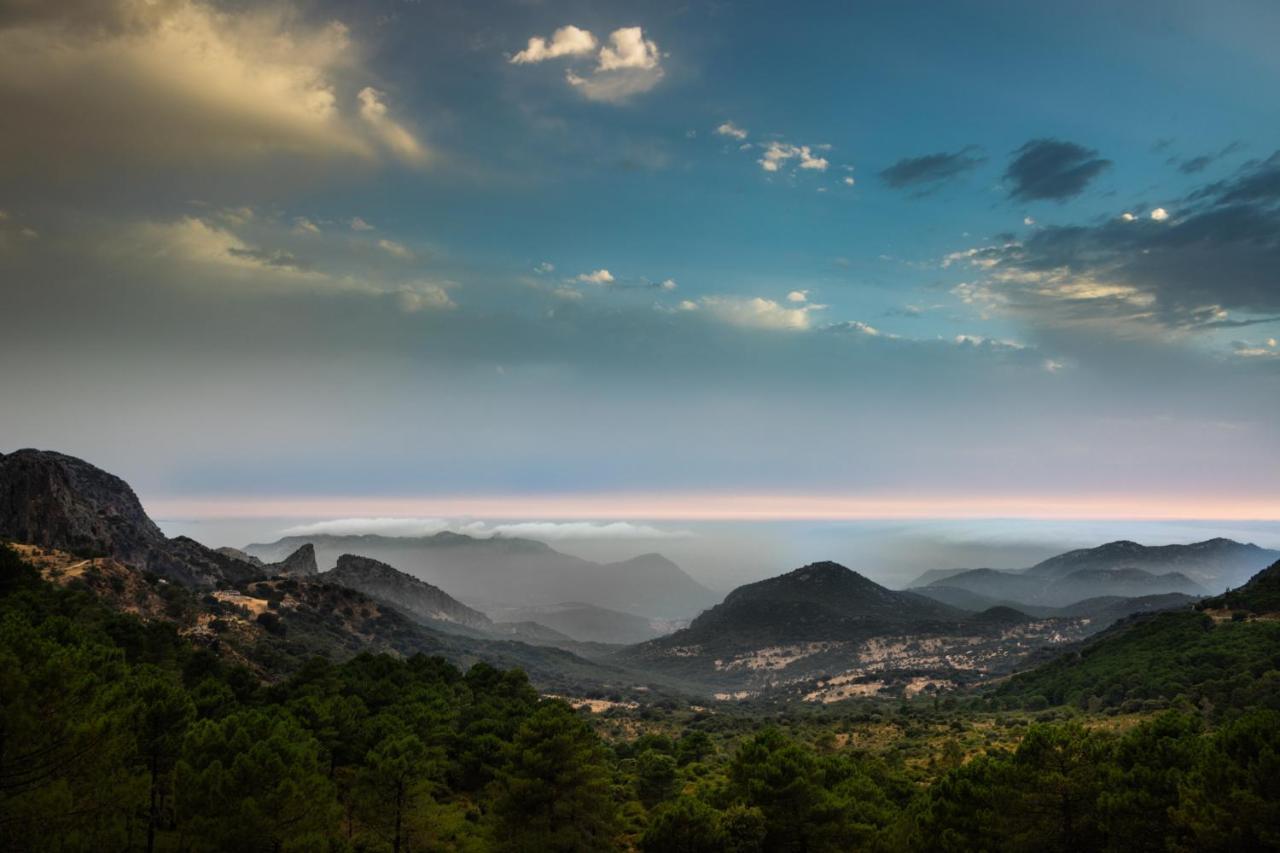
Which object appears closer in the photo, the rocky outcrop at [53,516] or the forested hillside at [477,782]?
the forested hillside at [477,782]

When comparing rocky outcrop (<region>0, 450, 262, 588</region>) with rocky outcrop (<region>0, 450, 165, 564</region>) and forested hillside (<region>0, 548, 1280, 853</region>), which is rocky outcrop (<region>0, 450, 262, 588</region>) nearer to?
rocky outcrop (<region>0, 450, 165, 564</region>)

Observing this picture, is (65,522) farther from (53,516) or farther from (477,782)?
(477,782)

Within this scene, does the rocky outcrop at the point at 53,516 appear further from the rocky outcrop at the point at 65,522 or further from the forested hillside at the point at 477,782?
the forested hillside at the point at 477,782

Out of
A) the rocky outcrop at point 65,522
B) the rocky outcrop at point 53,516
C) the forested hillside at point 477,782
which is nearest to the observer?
the forested hillside at point 477,782

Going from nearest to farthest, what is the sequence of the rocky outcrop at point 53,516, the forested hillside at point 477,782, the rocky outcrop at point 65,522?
the forested hillside at point 477,782 → the rocky outcrop at point 53,516 → the rocky outcrop at point 65,522

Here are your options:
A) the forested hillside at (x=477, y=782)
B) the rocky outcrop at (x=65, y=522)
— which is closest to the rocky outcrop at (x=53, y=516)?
the rocky outcrop at (x=65, y=522)

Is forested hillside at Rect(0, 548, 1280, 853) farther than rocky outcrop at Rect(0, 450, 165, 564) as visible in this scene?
No

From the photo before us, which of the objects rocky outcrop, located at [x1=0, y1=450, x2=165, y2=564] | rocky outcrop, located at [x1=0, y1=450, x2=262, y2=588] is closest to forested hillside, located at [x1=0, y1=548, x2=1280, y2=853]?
rocky outcrop, located at [x1=0, y1=450, x2=165, y2=564]

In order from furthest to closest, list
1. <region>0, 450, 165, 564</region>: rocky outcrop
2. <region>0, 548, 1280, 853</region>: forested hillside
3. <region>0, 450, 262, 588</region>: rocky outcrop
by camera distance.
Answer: <region>0, 450, 262, 588</region>: rocky outcrop → <region>0, 450, 165, 564</region>: rocky outcrop → <region>0, 548, 1280, 853</region>: forested hillside

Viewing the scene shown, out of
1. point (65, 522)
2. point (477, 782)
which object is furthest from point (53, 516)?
point (477, 782)

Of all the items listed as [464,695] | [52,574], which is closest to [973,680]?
[464,695]

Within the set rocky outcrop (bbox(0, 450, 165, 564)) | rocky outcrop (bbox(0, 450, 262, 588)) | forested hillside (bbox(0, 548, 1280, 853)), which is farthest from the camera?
rocky outcrop (bbox(0, 450, 262, 588))
